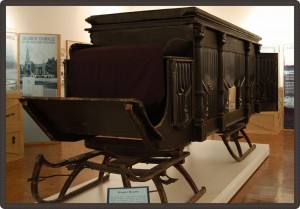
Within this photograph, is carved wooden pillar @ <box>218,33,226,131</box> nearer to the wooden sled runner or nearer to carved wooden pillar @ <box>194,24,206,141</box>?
the wooden sled runner

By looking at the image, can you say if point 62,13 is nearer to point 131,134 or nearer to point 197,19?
point 197,19

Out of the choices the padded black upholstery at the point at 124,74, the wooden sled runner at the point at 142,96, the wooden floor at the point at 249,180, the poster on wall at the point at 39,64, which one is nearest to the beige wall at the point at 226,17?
the poster on wall at the point at 39,64

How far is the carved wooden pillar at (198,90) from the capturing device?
3.06 m

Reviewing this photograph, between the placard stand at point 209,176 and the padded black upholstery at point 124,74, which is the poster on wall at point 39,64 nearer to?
the placard stand at point 209,176

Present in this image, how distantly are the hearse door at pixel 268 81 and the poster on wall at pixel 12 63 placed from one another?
12.8ft

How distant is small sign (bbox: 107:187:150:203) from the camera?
7.31ft

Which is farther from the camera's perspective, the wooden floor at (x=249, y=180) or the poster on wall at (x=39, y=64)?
the poster on wall at (x=39, y=64)

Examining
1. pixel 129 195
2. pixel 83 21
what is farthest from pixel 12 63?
pixel 129 195

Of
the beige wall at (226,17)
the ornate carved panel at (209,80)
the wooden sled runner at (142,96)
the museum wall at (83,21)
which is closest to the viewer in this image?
the wooden sled runner at (142,96)

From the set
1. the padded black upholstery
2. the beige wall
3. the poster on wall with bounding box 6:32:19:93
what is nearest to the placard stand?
the padded black upholstery

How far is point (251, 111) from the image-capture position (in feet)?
17.1

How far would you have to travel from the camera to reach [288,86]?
26.5ft

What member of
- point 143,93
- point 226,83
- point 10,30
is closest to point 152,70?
point 143,93

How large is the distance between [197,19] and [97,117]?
1.18 meters
